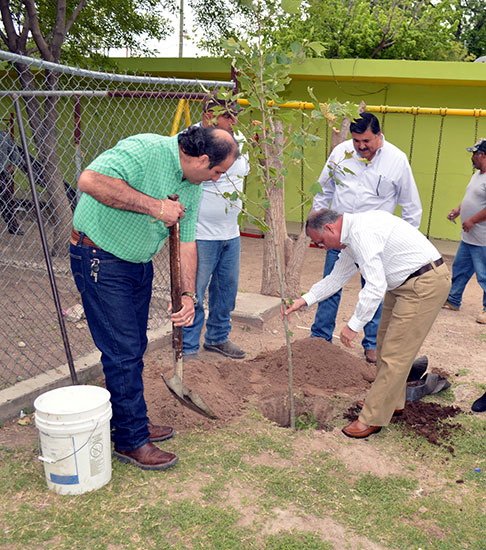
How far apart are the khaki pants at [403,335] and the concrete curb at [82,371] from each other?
2058 millimetres

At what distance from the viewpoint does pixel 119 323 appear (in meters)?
2.98

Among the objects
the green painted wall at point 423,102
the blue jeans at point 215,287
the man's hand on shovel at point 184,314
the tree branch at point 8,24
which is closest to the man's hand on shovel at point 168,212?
the man's hand on shovel at point 184,314

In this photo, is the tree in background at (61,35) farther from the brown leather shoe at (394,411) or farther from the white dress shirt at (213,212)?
the brown leather shoe at (394,411)

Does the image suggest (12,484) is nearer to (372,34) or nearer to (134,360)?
(134,360)

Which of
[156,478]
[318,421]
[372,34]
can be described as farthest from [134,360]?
[372,34]

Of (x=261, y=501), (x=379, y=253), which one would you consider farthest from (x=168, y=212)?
(x=261, y=501)

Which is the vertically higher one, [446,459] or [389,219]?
[389,219]

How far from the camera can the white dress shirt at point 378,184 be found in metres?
4.59

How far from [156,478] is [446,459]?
5.60 ft

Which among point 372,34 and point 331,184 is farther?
point 372,34

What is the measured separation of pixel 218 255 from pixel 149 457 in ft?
6.00

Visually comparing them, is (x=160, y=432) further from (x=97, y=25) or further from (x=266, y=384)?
(x=97, y=25)

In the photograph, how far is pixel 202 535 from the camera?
2672 mm

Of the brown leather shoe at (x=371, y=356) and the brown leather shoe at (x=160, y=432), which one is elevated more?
the brown leather shoe at (x=160, y=432)
